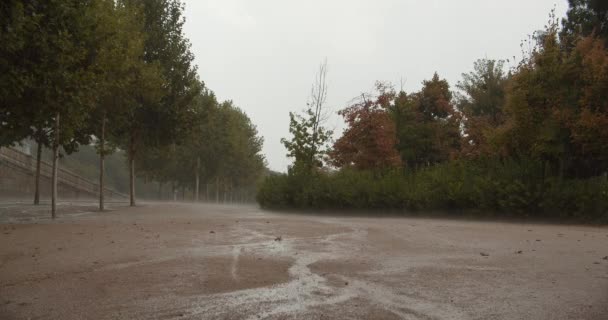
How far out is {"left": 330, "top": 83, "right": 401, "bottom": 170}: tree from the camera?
26.9 m

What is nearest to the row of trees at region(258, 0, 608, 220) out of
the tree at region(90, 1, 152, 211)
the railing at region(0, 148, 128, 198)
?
the tree at region(90, 1, 152, 211)

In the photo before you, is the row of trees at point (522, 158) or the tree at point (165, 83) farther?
the tree at point (165, 83)

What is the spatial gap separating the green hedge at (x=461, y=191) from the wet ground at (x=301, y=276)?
4.63 metres

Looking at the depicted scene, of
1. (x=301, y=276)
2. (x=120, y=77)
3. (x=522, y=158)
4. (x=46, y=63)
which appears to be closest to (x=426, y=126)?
(x=522, y=158)

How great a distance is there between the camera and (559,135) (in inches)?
647

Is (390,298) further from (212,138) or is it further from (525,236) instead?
(212,138)

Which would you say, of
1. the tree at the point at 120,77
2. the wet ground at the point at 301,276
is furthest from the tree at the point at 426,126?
the wet ground at the point at 301,276

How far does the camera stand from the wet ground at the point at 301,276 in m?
4.97

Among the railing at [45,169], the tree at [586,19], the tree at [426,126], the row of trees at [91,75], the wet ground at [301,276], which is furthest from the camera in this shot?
the railing at [45,169]

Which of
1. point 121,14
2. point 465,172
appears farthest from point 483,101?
point 121,14

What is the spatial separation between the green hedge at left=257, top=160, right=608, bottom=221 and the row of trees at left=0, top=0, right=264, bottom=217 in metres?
8.42

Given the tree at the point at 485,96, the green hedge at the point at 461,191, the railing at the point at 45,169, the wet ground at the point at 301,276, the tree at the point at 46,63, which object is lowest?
the wet ground at the point at 301,276

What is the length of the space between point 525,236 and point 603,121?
5.90 m

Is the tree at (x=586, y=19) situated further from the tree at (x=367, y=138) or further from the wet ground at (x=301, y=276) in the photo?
the wet ground at (x=301, y=276)
